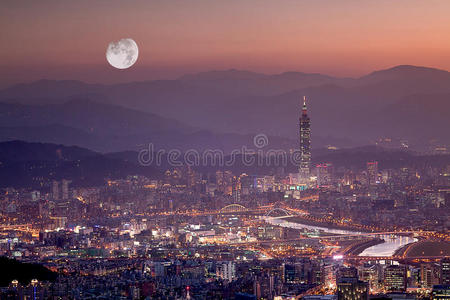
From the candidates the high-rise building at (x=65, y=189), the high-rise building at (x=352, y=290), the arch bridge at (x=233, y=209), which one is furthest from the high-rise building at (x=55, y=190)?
the high-rise building at (x=352, y=290)

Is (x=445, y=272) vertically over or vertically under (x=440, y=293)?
over

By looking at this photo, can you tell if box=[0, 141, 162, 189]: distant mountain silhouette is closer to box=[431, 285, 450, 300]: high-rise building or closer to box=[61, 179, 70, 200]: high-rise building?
box=[61, 179, 70, 200]: high-rise building

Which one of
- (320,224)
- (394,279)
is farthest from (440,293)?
(320,224)

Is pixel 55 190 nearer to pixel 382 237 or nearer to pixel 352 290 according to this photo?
pixel 382 237

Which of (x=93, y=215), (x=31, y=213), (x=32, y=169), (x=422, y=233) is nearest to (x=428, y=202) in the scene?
(x=422, y=233)

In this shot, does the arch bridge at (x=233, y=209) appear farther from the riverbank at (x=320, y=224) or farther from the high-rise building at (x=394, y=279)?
the high-rise building at (x=394, y=279)

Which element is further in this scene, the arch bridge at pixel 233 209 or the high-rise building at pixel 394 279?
the arch bridge at pixel 233 209

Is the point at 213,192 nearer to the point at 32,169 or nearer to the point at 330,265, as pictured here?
the point at 32,169
